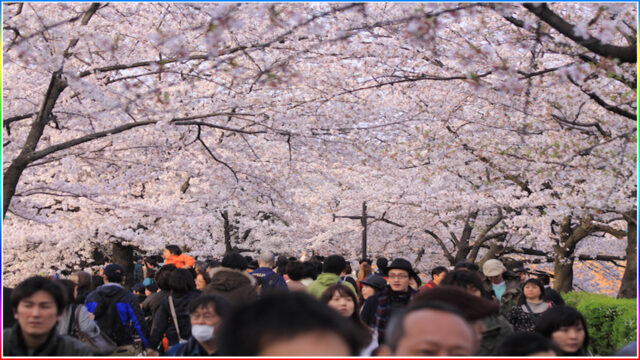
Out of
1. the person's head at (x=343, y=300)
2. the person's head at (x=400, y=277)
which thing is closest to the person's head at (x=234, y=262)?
the person's head at (x=400, y=277)

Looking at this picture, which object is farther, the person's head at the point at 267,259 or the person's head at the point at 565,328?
the person's head at the point at 267,259

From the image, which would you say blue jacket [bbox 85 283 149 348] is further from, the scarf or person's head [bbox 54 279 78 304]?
the scarf

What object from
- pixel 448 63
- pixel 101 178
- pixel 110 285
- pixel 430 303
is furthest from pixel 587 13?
pixel 101 178

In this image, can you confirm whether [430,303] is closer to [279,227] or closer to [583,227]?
[583,227]

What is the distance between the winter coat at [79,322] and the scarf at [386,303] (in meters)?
2.32

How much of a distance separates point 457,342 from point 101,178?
1503 cm

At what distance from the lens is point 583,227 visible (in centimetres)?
1622

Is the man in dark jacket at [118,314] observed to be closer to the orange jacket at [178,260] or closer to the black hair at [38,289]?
the orange jacket at [178,260]

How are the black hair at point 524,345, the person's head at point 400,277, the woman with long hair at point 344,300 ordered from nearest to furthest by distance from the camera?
1. the black hair at point 524,345
2. the woman with long hair at point 344,300
3. the person's head at point 400,277

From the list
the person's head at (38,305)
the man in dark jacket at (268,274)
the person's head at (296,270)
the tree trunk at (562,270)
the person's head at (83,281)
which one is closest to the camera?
the person's head at (38,305)

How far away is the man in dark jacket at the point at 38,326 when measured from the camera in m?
4.02

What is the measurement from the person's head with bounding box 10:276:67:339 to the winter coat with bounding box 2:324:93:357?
51 millimetres

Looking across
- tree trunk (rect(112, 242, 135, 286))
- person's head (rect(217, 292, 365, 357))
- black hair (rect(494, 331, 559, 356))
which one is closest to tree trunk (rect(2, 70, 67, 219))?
black hair (rect(494, 331, 559, 356))

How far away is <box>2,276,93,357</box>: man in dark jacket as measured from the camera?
158 inches
